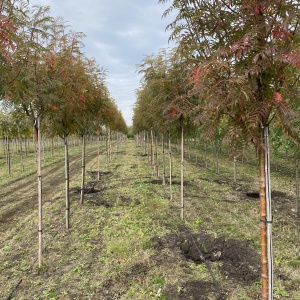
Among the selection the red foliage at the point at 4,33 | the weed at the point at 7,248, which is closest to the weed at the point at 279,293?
the red foliage at the point at 4,33

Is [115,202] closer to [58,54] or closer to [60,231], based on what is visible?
[60,231]

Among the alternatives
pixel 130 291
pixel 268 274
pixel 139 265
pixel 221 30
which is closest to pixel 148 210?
pixel 139 265

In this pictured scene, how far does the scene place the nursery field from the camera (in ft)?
16.5

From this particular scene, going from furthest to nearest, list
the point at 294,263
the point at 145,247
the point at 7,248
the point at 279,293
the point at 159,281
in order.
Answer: the point at 7,248
the point at 145,247
the point at 294,263
the point at 159,281
the point at 279,293

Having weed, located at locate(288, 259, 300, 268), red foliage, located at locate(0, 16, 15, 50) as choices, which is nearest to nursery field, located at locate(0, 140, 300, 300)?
weed, located at locate(288, 259, 300, 268)

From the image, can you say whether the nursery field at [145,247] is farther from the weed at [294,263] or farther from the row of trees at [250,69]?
the row of trees at [250,69]

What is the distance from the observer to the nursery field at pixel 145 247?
5.04 m

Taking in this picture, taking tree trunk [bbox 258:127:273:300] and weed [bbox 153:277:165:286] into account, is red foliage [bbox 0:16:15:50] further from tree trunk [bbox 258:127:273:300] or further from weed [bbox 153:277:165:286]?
weed [bbox 153:277:165:286]

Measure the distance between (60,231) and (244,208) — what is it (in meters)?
6.63

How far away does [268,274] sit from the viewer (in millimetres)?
3441

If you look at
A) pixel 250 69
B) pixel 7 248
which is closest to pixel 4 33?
pixel 250 69

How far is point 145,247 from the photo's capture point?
672 centimetres

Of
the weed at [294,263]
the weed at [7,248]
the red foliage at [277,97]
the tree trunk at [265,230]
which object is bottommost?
the weed at [7,248]

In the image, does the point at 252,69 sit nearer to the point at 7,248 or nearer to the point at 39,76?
the point at 39,76
